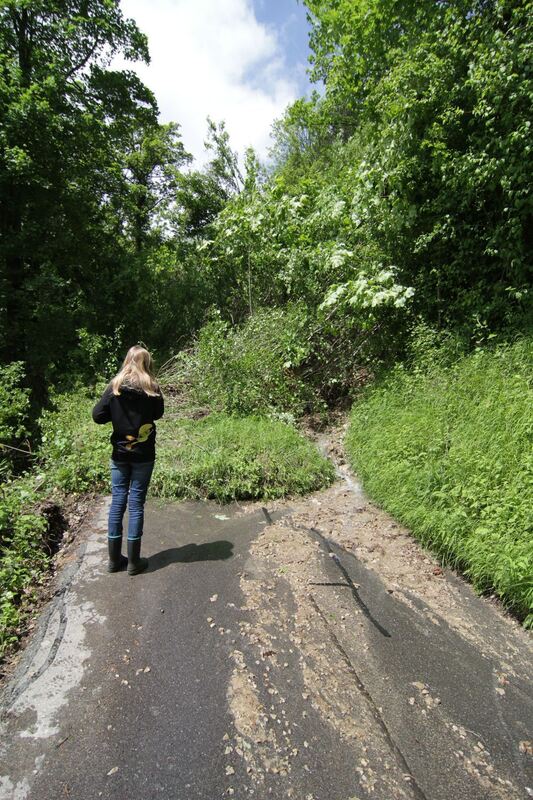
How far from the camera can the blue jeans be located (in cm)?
361

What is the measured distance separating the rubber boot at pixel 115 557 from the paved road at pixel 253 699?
9cm

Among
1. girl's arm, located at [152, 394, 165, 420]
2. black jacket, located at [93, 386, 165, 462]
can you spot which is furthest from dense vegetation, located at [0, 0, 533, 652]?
girl's arm, located at [152, 394, 165, 420]

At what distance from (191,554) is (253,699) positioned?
175cm

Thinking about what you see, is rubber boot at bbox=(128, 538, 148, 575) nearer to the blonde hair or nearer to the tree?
the blonde hair

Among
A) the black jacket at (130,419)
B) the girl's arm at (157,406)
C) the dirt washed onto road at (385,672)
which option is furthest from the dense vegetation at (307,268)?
the girl's arm at (157,406)

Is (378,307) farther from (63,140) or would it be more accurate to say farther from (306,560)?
(63,140)

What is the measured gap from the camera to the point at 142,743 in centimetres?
221

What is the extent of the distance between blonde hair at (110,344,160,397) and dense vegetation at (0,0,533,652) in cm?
175

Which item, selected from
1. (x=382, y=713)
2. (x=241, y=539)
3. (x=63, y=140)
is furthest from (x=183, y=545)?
(x=63, y=140)

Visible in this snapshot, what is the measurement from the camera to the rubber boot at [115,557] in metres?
3.65

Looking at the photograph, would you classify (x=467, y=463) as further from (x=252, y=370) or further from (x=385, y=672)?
(x=252, y=370)

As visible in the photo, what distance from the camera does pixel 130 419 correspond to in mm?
3559

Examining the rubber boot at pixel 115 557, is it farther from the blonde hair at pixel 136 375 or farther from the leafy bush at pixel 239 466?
the leafy bush at pixel 239 466

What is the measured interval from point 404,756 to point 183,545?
263 cm
